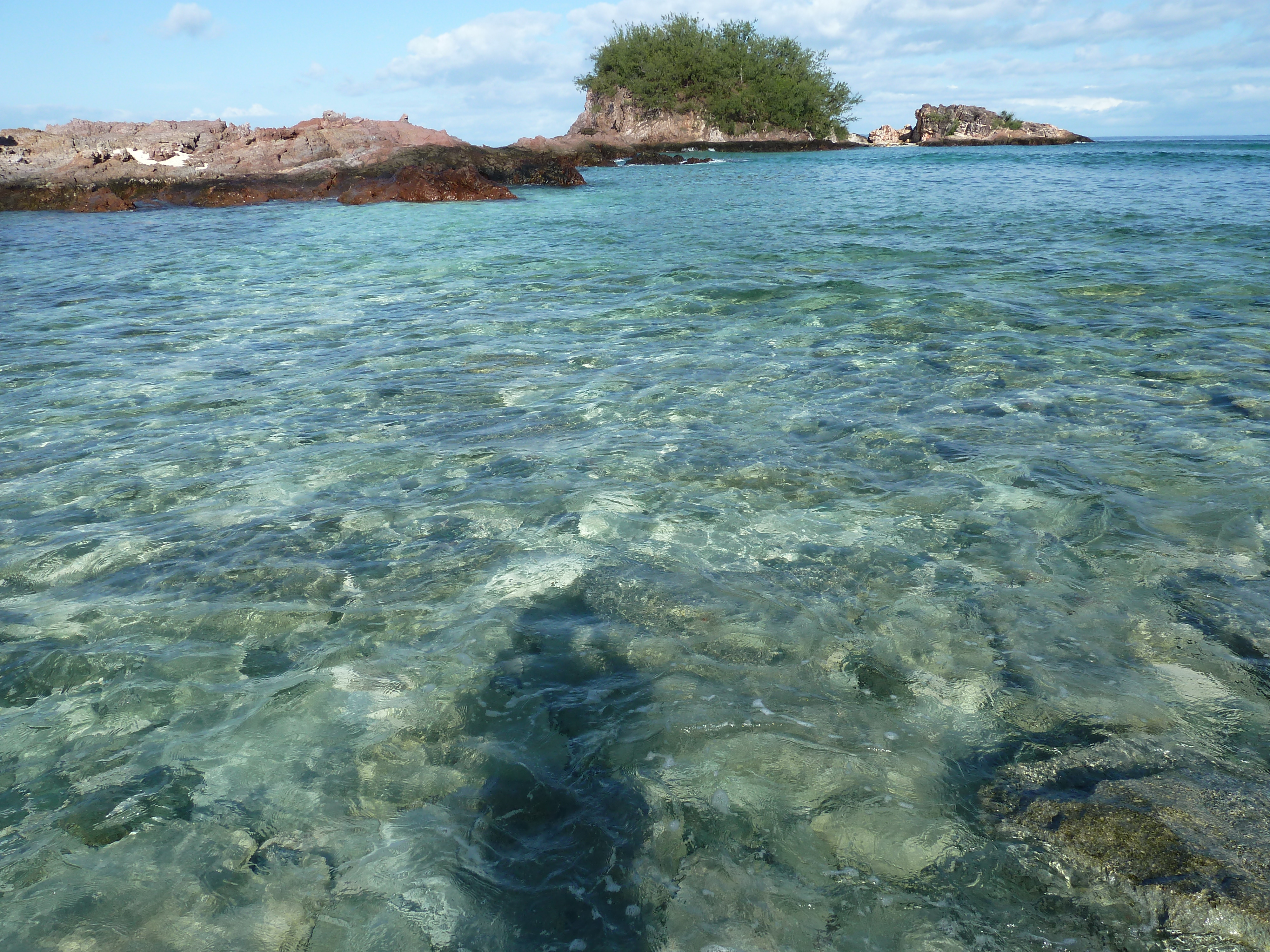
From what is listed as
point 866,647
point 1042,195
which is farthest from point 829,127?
point 866,647

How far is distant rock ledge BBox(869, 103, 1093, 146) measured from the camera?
267 feet

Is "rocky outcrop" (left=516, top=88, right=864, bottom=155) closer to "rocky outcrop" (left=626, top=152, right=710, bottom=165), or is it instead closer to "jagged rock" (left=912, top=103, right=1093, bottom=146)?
"rocky outcrop" (left=626, top=152, right=710, bottom=165)

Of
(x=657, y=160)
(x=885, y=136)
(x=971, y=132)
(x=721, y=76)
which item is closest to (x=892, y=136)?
(x=885, y=136)

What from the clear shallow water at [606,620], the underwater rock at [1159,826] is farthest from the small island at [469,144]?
the underwater rock at [1159,826]

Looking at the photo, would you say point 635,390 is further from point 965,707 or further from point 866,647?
point 965,707

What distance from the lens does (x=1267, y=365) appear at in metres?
6.81

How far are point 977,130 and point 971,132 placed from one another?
2.05 feet

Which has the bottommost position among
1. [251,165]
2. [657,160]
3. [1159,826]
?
[1159,826]

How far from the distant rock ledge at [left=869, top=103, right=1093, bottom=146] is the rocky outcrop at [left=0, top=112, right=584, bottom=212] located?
61.0 m

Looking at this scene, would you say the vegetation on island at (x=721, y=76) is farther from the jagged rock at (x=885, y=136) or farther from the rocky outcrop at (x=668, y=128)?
the jagged rock at (x=885, y=136)

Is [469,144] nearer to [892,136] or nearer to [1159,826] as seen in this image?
[1159,826]

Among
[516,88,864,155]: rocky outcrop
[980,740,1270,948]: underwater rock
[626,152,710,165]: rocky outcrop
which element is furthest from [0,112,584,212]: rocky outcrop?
[516,88,864,155]: rocky outcrop

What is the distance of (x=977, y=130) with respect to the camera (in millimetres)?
86438

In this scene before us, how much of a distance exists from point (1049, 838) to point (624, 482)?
125 inches
